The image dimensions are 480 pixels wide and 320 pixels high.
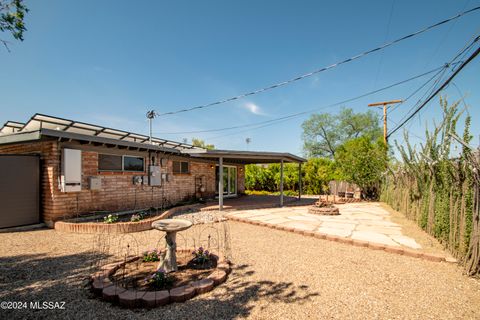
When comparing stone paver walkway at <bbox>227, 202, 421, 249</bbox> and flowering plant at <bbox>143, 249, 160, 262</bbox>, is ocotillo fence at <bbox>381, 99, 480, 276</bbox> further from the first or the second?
flowering plant at <bbox>143, 249, 160, 262</bbox>

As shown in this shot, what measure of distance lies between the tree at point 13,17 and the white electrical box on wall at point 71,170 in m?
4.36

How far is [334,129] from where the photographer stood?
3322 cm

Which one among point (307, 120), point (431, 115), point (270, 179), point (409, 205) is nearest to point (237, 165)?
point (270, 179)

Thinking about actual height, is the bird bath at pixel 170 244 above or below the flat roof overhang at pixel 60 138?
below

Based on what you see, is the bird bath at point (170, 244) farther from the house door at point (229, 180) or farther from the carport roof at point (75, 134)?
the house door at point (229, 180)

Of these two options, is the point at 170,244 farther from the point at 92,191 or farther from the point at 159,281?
the point at 92,191

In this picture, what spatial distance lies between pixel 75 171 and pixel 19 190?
1585mm

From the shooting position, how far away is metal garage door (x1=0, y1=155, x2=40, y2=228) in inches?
250

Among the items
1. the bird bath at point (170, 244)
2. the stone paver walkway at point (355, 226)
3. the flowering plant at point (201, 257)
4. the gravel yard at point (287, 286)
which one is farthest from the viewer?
the stone paver walkway at point (355, 226)

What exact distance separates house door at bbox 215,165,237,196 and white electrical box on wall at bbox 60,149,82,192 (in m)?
8.23

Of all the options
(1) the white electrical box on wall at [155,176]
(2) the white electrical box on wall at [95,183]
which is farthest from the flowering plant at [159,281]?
(1) the white electrical box on wall at [155,176]

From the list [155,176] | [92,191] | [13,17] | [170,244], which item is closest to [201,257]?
[170,244]

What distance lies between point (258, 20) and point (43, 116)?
9099 millimetres

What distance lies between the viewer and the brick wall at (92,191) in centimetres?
671
